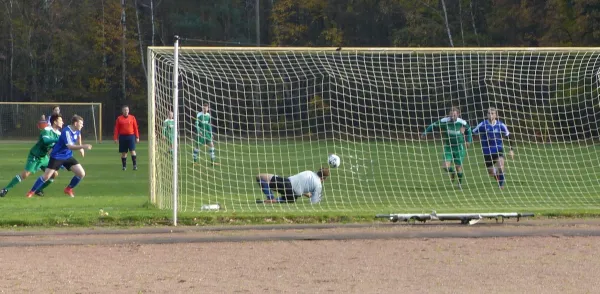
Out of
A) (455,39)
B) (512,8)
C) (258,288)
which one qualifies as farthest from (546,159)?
(455,39)

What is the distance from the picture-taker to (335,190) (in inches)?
739

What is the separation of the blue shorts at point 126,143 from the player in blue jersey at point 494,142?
1007 centimetres

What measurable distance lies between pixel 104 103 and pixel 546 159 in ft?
127

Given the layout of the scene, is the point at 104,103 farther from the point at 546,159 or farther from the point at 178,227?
the point at 178,227

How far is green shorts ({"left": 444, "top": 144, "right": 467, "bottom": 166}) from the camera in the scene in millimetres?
18891

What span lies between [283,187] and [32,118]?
3815 centimetres

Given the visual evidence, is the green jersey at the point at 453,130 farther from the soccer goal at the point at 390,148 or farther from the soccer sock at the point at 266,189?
the soccer sock at the point at 266,189

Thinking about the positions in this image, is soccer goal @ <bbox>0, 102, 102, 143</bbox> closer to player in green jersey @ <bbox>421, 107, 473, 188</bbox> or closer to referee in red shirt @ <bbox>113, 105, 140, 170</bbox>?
referee in red shirt @ <bbox>113, 105, 140, 170</bbox>

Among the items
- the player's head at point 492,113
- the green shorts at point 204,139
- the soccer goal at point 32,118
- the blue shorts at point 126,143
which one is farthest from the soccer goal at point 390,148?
the soccer goal at point 32,118

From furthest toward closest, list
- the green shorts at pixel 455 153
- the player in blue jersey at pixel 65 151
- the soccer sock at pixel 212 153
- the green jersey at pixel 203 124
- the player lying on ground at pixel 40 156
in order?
the green jersey at pixel 203 124
the soccer sock at pixel 212 153
the green shorts at pixel 455 153
the player lying on ground at pixel 40 156
the player in blue jersey at pixel 65 151

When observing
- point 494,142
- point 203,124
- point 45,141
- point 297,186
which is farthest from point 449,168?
point 45,141

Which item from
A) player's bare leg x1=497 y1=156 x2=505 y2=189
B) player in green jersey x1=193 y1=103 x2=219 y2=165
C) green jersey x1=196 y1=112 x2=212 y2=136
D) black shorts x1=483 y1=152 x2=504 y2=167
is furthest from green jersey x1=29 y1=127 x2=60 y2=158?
player's bare leg x1=497 y1=156 x2=505 y2=189

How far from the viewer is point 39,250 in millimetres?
11047

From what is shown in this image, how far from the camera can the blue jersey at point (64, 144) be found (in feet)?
55.6
